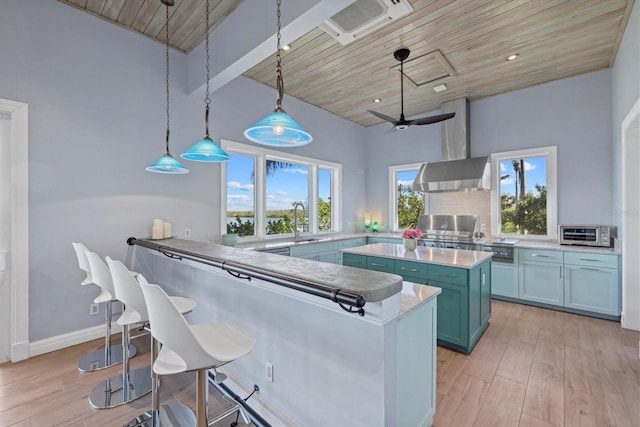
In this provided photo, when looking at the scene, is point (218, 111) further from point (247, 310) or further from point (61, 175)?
point (247, 310)

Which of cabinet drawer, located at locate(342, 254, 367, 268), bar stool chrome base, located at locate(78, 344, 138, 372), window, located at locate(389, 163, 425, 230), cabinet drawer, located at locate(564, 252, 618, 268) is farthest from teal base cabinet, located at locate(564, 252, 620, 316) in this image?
bar stool chrome base, located at locate(78, 344, 138, 372)

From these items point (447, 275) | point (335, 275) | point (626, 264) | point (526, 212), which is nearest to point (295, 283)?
point (335, 275)

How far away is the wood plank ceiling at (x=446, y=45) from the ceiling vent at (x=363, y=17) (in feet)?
0.74

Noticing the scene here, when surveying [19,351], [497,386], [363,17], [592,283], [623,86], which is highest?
[363,17]

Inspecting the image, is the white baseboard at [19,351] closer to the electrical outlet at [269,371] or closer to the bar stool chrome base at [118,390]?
the bar stool chrome base at [118,390]

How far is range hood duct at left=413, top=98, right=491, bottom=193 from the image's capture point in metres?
4.51

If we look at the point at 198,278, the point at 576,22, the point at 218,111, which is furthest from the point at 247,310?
the point at 576,22

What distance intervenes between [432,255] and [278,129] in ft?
7.23

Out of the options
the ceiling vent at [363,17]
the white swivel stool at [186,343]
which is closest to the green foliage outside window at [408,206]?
the ceiling vent at [363,17]

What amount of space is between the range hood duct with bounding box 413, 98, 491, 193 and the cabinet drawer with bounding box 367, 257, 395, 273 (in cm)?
231

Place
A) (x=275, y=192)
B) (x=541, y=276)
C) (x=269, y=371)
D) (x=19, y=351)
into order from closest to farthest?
1. (x=269, y=371)
2. (x=19, y=351)
3. (x=541, y=276)
4. (x=275, y=192)

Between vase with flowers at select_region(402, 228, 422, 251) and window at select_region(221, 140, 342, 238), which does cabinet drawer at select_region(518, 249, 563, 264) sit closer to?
vase with flowers at select_region(402, 228, 422, 251)

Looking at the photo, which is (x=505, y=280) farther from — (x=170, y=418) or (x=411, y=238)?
(x=170, y=418)

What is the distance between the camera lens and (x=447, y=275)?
264 centimetres
